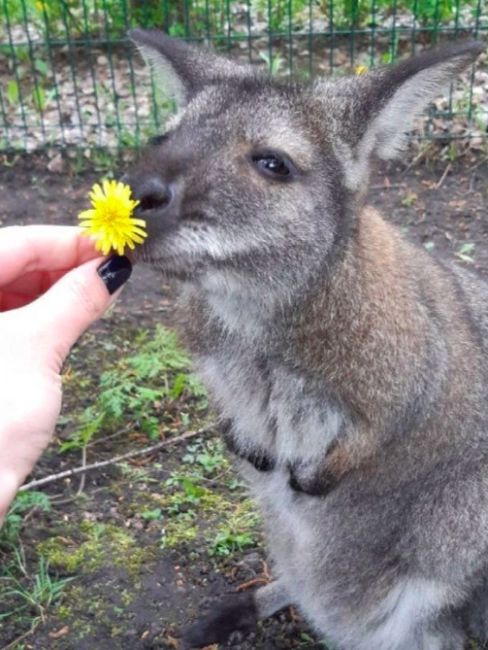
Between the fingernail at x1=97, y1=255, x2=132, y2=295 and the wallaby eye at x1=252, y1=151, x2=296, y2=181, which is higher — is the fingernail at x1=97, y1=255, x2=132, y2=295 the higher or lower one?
the lower one

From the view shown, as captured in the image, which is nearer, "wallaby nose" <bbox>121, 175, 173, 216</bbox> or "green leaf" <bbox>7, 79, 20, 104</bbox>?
"wallaby nose" <bbox>121, 175, 173, 216</bbox>

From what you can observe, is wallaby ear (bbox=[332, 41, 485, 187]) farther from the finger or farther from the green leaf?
the green leaf

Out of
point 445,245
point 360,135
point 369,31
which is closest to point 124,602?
point 360,135

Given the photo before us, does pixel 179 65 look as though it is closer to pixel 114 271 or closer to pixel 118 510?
pixel 114 271

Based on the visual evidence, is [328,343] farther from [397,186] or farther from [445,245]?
[397,186]

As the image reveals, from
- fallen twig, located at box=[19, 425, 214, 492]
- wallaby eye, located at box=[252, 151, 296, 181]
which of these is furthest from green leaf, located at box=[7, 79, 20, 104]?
wallaby eye, located at box=[252, 151, 296, 181]

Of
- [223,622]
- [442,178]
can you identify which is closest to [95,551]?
[223,622]
